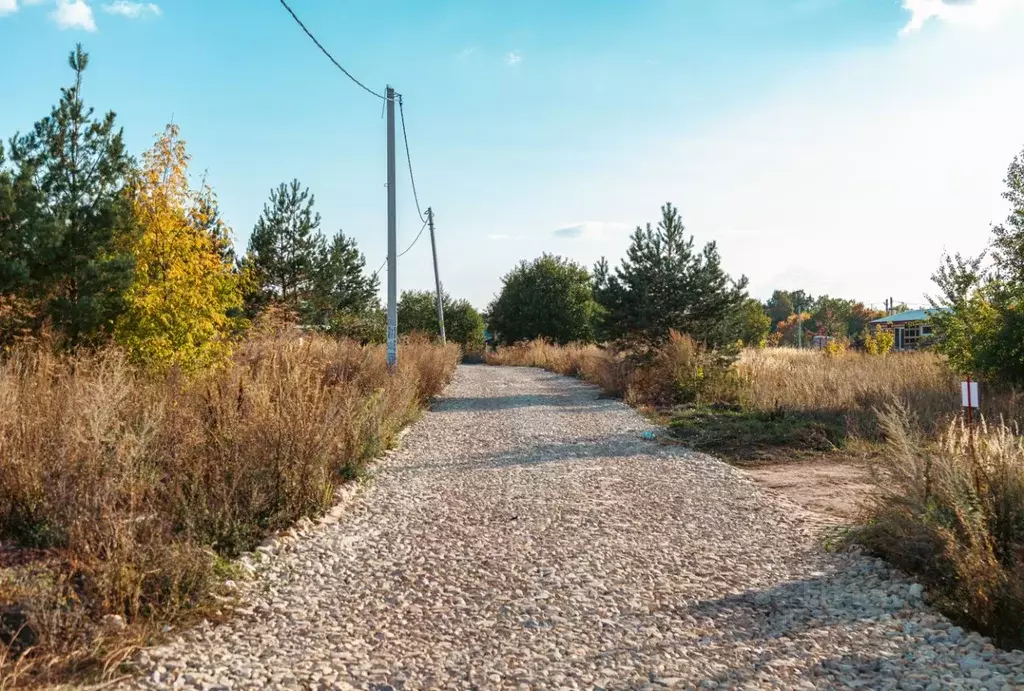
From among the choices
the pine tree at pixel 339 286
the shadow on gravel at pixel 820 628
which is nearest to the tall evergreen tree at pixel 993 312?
the shadow on gravel at pixel 820 628

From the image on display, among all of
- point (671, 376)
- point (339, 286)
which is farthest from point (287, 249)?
point (671, 376)

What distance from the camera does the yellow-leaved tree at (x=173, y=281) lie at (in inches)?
422

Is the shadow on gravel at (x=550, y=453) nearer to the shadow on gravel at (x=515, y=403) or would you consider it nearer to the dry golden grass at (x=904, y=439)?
the dry golden grass at (x=904, y=439)

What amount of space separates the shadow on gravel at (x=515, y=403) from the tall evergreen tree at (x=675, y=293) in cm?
275

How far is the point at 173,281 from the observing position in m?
10.9

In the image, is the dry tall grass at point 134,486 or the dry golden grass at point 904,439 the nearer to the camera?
the dry tall grass at point 134,486

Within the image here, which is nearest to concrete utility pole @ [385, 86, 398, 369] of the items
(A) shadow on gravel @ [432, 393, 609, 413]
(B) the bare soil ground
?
(A) shadow on gravel @ [432, 393, 609, 413]

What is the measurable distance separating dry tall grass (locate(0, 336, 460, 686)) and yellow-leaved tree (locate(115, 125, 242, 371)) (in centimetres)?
176

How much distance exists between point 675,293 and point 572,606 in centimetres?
1605

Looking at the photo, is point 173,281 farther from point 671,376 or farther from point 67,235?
point 671,376

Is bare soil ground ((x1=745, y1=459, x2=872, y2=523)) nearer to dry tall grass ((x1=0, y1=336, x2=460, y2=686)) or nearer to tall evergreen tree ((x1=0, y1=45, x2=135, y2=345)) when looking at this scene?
dry tall grass ((x1=0, y1=336, x2=460, y2=686))

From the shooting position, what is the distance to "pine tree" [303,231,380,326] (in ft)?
95.7

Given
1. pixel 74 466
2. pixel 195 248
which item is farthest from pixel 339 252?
pixel 74 466

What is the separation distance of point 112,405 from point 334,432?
224 centimetres
